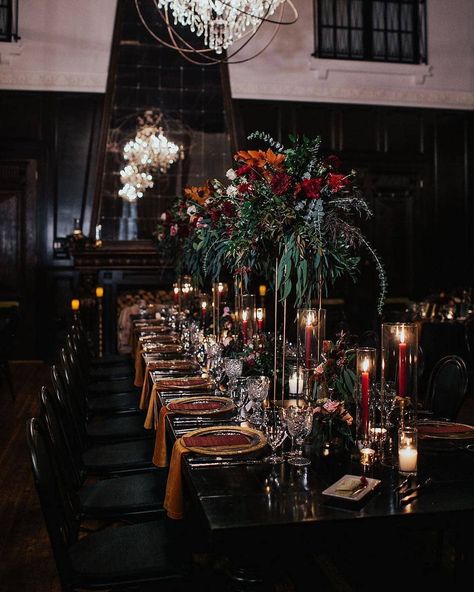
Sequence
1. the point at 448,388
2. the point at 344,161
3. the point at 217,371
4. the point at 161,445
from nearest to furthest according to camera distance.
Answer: the point at 161,445
the point at 448,388
the point at 217,371
the point at 344,161

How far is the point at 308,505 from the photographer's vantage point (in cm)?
189

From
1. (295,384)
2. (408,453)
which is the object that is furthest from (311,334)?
(408,453)

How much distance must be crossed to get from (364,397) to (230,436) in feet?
1.68

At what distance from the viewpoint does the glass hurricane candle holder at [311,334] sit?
324 cm

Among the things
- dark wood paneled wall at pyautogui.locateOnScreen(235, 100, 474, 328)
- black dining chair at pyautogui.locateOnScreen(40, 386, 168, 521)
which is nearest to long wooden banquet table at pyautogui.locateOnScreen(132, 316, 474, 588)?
black dining chair at pyautogui.locateOnScreen(40, 386, 168, 521)

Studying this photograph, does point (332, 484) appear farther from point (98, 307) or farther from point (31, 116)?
point (31, 116)

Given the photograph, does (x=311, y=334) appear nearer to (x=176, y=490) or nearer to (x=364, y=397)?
(x=364, y=397)

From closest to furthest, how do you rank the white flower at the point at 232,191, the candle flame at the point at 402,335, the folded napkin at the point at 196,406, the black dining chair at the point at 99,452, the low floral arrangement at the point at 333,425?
the low floral arrangement at the point at 333,425
the candle flame at the point at 402,335
the folded napkin at the point at 196,406
the white flower at the point at 232,191
the black dining chair at the point at 99,452

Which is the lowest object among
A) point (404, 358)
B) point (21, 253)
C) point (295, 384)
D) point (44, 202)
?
point (295, 384)

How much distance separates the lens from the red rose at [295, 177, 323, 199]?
9.20 feet

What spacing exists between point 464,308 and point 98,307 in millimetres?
4817

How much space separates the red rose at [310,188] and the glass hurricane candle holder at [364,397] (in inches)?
27.3

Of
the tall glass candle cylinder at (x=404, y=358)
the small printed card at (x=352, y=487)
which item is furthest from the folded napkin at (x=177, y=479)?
the tall glass candle cylinder at (x=404, y=358)

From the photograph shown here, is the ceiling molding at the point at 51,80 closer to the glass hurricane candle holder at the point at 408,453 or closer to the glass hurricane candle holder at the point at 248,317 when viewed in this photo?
the glass hurricane candle holder at the point at 248,317
